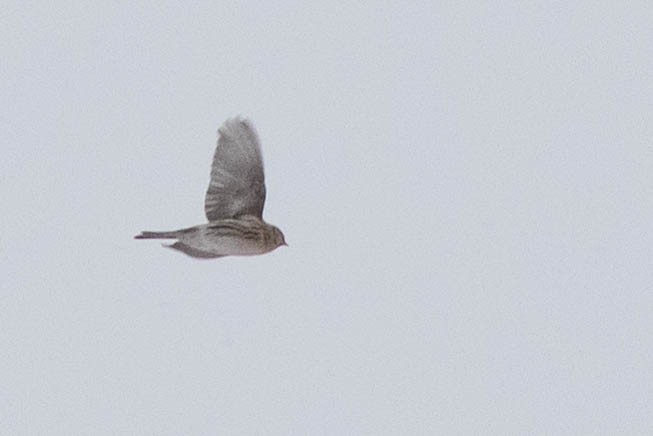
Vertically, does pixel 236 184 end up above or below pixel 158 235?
above

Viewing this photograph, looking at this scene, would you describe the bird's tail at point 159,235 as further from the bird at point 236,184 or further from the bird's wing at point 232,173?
the bird's wing at point 232,173

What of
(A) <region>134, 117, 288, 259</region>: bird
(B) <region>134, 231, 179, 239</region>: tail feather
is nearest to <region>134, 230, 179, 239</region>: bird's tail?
(B) <region>134, 231, 179, 239</region>: tail feather

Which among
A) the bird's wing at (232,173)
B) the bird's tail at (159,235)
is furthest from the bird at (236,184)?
the bird's tail at (159,235)

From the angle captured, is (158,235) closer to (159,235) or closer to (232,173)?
(159,235)

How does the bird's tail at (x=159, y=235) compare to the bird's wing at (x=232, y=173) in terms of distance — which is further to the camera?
the bird's wing at (x=232, y=173)

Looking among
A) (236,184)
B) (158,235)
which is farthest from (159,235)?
(236,184)

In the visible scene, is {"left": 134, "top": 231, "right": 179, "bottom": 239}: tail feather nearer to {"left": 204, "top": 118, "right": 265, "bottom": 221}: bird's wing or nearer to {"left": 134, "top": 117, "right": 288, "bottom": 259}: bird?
{"left": 134, "top": 117, "right": 288, "bottom": 259}: bird

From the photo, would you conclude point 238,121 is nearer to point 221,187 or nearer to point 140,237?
point 221,187

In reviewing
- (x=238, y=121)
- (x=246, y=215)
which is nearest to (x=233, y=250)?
(x=246, y=215)
